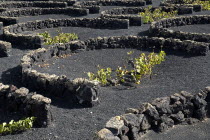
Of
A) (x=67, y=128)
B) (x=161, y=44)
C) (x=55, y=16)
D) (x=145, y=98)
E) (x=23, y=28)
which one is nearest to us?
(x=67, y=128)

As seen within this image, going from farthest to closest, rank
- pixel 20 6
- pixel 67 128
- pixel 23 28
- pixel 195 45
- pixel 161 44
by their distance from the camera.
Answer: pixel 20 6 → pixel 23 28 → pixel 161 44 → pixel 195 45 → pixel 67 128

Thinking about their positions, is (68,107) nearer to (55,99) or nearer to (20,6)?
(55,99)

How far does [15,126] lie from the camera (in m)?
9.40

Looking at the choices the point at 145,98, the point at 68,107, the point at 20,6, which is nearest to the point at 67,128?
the point at 68,107

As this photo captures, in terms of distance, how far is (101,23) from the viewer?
23.8 m

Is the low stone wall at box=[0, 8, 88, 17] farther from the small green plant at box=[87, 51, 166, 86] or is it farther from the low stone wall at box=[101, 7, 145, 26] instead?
the small green plant at box=[87, 51, 166, 86]

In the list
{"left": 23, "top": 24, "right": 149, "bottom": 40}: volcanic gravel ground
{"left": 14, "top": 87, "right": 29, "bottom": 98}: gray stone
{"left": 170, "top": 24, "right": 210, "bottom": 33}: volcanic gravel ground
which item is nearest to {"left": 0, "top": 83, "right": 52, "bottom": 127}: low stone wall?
{"left": 14, "top": 87, "right": 29, "bottom": 98}: gray stone

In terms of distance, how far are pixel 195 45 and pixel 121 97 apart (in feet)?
20.4

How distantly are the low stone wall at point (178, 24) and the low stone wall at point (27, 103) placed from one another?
440 inches

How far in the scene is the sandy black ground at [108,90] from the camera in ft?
30.7

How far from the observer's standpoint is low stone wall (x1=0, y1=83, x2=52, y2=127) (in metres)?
9.66

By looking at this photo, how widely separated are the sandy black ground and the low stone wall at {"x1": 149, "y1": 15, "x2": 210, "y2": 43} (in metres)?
2.90

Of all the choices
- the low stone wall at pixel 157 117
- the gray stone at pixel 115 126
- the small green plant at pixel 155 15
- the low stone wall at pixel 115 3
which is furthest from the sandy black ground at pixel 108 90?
the low stone wall at pixel 115 3

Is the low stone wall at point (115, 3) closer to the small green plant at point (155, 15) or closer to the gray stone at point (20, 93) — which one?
the small green plant at point (155, 15)
